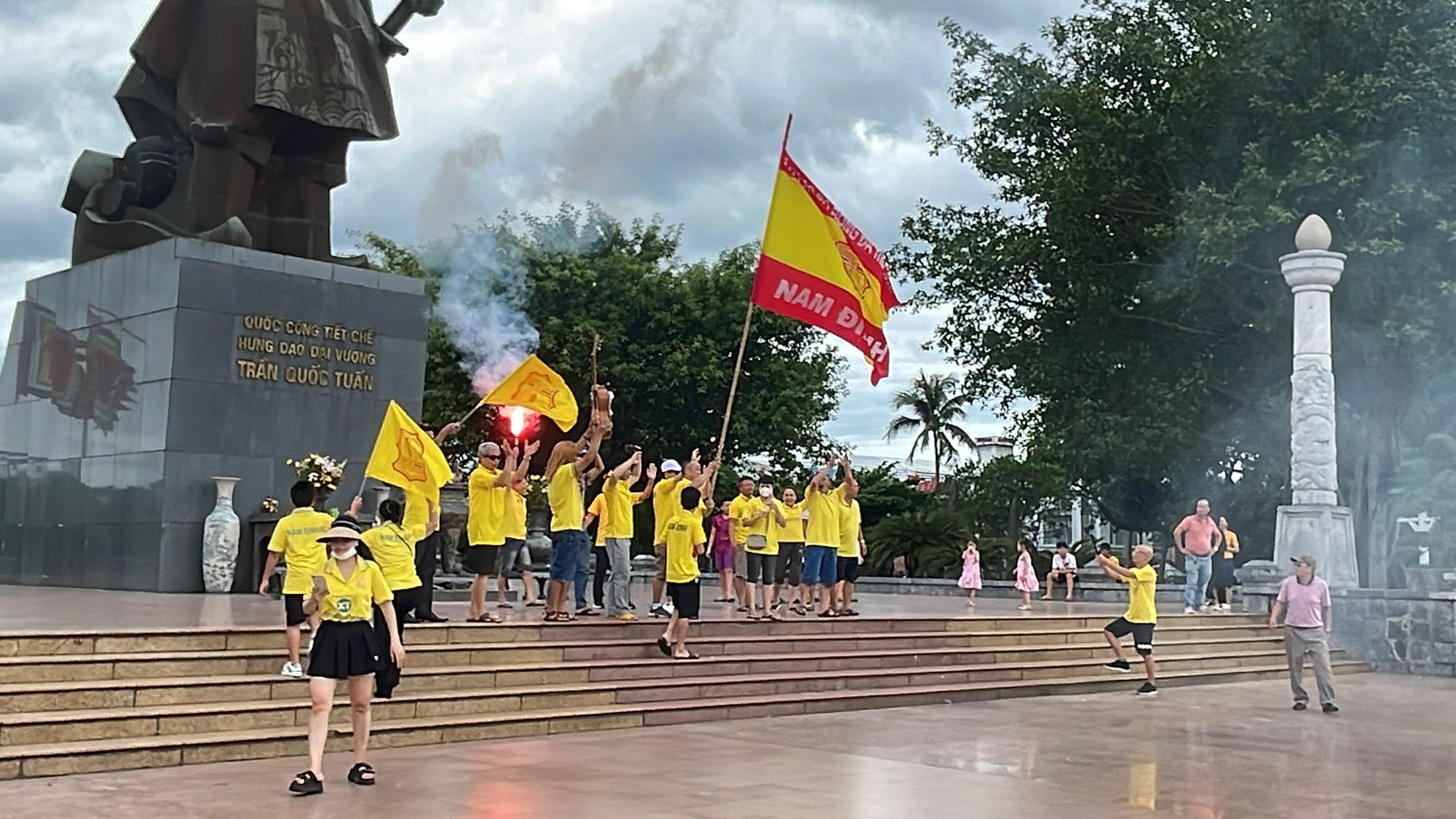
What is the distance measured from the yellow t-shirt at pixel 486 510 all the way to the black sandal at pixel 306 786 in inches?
206

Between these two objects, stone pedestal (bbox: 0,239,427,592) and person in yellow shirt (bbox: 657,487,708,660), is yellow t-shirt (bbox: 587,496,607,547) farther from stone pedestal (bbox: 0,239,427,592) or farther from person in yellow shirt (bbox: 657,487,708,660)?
stone pedestal (bbox: 0,239,427,592)

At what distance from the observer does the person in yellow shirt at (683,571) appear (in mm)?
12688

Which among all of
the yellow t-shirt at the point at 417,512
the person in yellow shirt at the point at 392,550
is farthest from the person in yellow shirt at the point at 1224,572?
the person in yellow shirt at the point at 392,550

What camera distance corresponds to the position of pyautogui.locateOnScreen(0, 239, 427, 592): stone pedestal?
55.5 feet

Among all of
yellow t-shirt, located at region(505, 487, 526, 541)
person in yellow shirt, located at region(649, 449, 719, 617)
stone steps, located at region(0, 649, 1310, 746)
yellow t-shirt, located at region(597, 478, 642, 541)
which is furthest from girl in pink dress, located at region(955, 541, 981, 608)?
yellow t-shirt, located at region(505, 487, 526, 541)

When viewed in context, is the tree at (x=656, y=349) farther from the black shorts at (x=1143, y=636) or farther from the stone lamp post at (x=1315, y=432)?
the black shorts at (x=1143, y=636)

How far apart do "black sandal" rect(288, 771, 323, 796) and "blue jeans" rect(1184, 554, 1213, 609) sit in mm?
14633

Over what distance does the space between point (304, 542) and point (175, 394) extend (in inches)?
312

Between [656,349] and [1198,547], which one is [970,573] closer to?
[1198,547]

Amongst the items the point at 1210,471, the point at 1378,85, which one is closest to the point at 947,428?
the point at 1210,471

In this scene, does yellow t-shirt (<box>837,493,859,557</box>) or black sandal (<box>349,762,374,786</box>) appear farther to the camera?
yellow t-shirt (<box>837,493,859,557</box>)

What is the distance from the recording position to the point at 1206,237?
81.9 ft

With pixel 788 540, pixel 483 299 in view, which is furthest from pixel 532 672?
pixel 483 299

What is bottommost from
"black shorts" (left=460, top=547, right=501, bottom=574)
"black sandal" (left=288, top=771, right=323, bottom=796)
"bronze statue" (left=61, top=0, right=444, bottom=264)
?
"black sandal" (left=288, top=771, right=323, bottom=796)
